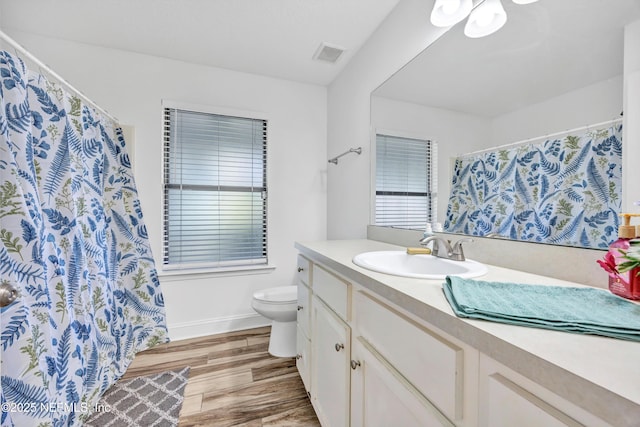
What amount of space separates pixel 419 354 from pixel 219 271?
2012 millimetres

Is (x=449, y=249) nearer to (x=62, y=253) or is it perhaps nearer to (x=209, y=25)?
(x=62, y=253)

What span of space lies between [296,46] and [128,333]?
7.89 ft

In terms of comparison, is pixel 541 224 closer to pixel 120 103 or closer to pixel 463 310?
pixel 463 310

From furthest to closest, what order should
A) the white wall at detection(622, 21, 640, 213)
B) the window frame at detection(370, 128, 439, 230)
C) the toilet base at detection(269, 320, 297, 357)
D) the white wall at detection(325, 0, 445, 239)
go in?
the toilet base at detection(269, 320, 297, 357)
the white wall at detection(325, 0, 445, 239)
the window frame at detection(370, 128, 439, 230)
the white wall at detection(622, 21, 640, 213)

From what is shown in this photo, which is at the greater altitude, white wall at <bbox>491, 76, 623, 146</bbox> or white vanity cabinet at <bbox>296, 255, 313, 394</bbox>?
white wall at <bbox>491, 76, 623, 146</bbox>

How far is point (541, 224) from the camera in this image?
92 centimetres

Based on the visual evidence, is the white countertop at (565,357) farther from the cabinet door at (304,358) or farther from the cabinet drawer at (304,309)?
the cabinet door at (304,358)

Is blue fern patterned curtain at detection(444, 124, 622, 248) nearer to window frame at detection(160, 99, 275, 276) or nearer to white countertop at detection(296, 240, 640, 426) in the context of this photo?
white countertop at detection(296, 240, 640, 426)

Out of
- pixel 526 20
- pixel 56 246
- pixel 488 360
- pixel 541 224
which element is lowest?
pixel 488 360

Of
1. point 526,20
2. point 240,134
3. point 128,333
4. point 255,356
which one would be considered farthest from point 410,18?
point 128,333

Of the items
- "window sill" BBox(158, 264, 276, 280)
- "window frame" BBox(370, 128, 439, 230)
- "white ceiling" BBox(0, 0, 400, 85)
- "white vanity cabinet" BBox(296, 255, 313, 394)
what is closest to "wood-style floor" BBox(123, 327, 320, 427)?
"white vanity cabinet" BBox(296, 255, 313, 394)

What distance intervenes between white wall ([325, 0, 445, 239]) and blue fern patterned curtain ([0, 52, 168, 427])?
157cm

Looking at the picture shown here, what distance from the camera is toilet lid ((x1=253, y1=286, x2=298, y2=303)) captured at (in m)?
1.89

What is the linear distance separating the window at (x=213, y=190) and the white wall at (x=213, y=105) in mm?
84
